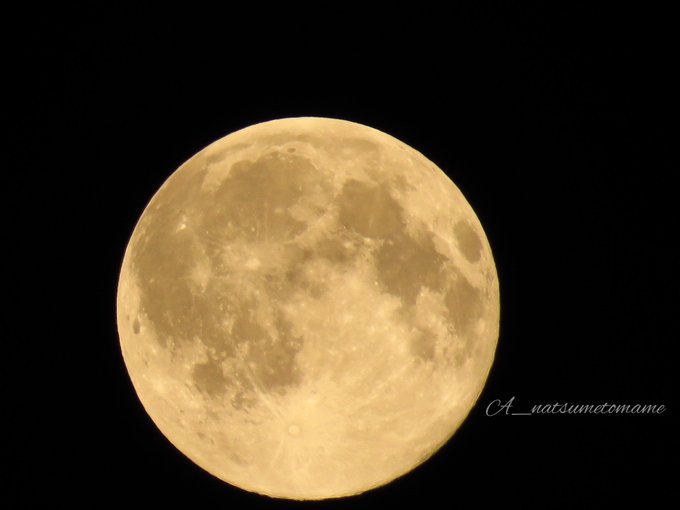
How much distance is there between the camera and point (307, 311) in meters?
4.18

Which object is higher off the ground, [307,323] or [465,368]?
[307,323]

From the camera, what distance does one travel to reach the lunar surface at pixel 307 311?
423 cm

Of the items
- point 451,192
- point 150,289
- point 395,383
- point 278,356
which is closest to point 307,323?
point 278,356

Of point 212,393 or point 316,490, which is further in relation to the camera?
point 316,490

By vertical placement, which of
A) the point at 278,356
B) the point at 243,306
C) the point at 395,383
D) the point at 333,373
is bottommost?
the point at 395,383

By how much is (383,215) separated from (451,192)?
0.90m

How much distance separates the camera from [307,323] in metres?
4.18

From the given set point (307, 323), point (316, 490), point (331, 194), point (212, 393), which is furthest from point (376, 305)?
point (316, 490)

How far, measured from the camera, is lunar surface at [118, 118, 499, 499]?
423 centimetres

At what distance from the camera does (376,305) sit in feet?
14.0

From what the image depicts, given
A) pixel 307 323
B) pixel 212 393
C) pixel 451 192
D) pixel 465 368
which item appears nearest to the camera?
pixel 307 323

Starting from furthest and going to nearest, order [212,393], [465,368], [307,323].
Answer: [465,368] → [212,393] → [307,323]

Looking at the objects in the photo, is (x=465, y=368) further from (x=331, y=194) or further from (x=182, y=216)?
(x=182, y=216)

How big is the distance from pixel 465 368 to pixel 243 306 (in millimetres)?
1717
